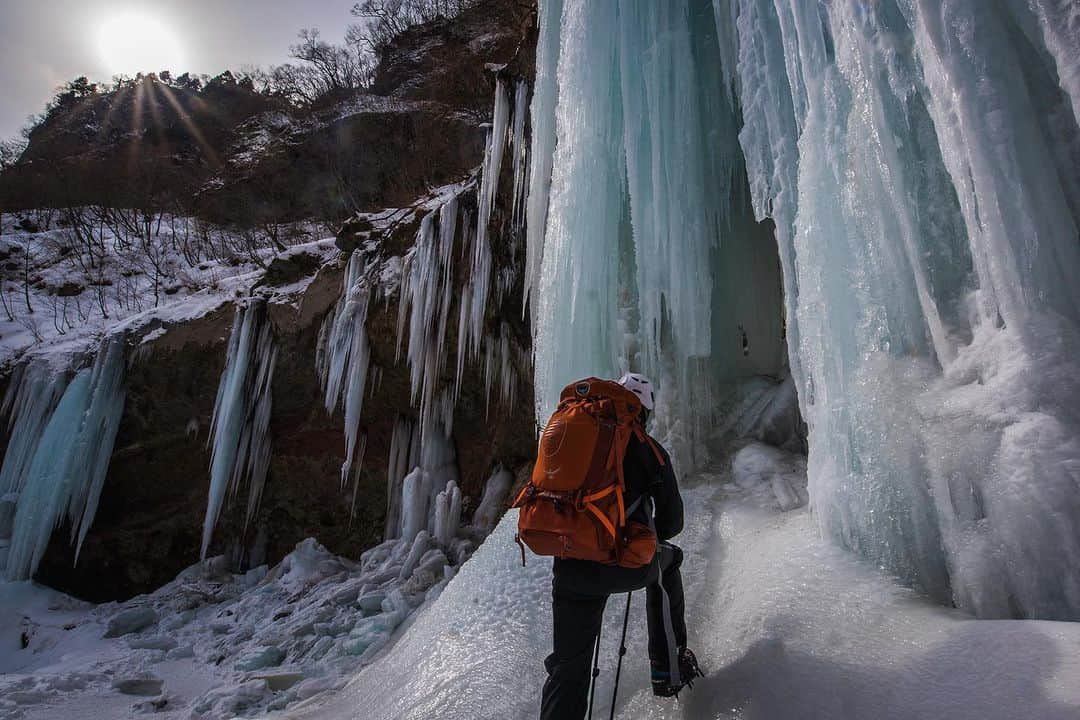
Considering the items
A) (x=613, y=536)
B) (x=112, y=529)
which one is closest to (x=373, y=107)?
(x=112, y=529)

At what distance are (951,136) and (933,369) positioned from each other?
75 centimetres

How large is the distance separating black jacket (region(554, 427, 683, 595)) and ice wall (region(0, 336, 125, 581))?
9175 millimetres

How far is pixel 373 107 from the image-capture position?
16.8 meters

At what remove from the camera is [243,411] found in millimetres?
8016

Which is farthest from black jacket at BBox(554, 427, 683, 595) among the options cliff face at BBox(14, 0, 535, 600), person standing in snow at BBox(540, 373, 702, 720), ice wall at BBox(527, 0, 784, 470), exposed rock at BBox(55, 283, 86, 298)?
exposed rock at BBox(55, 283, 86, 298)

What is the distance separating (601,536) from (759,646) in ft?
2.40

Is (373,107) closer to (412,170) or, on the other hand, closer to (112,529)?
(412,170)

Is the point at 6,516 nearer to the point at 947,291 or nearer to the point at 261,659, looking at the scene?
the point at 261,659

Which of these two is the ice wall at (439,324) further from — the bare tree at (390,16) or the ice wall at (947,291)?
the bare tree at (390,16)

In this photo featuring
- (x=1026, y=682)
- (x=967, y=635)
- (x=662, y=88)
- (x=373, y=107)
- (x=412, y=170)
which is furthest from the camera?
(x=373, y=107)

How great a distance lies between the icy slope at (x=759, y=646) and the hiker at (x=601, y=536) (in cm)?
26

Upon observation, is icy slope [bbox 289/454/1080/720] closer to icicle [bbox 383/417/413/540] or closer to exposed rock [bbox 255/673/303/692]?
exposed rock [bbox 255/673/303/692]

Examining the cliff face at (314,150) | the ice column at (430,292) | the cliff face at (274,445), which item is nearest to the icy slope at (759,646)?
the ice column at (430,292)

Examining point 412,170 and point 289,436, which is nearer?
point 289,436
